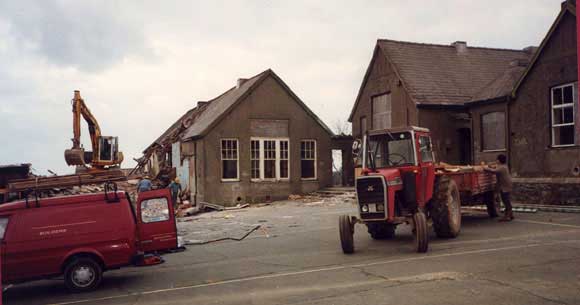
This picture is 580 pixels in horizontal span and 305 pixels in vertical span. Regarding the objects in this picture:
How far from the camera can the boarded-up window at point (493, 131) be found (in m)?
23.3

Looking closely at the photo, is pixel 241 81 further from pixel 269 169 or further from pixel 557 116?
pixel 557 116

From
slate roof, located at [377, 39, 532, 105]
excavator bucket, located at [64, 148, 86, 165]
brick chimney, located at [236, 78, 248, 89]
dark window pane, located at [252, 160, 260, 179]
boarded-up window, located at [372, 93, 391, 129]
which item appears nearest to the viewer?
excavator bucket, located at [64, 148, 86, 165]

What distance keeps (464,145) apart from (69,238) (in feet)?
70.0

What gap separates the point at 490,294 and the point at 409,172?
473cm

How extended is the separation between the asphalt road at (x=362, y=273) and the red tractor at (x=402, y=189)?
477 millimetres

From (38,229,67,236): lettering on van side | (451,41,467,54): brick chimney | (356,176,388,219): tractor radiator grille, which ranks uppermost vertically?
(451,41,467,54): brick chimney

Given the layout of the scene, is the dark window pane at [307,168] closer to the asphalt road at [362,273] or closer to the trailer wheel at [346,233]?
the asphalt road at [362,273]

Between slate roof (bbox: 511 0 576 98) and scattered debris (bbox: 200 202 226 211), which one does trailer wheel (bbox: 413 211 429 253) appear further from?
scattered debris (bbox: 200 202 226 211)

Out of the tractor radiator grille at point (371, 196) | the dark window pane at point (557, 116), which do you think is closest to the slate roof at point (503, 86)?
the dark window pane at point (557, 116)

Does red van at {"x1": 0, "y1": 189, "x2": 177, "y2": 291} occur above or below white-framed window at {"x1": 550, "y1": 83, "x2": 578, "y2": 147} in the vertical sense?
below

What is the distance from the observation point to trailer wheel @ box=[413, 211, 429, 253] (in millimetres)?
11086

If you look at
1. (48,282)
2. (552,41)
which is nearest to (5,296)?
(48,282)

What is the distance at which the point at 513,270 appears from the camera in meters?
9.02

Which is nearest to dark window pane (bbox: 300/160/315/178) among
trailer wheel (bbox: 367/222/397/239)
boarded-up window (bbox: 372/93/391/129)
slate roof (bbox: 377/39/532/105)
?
boarded-up window (bbox: 372/93/391/129)
